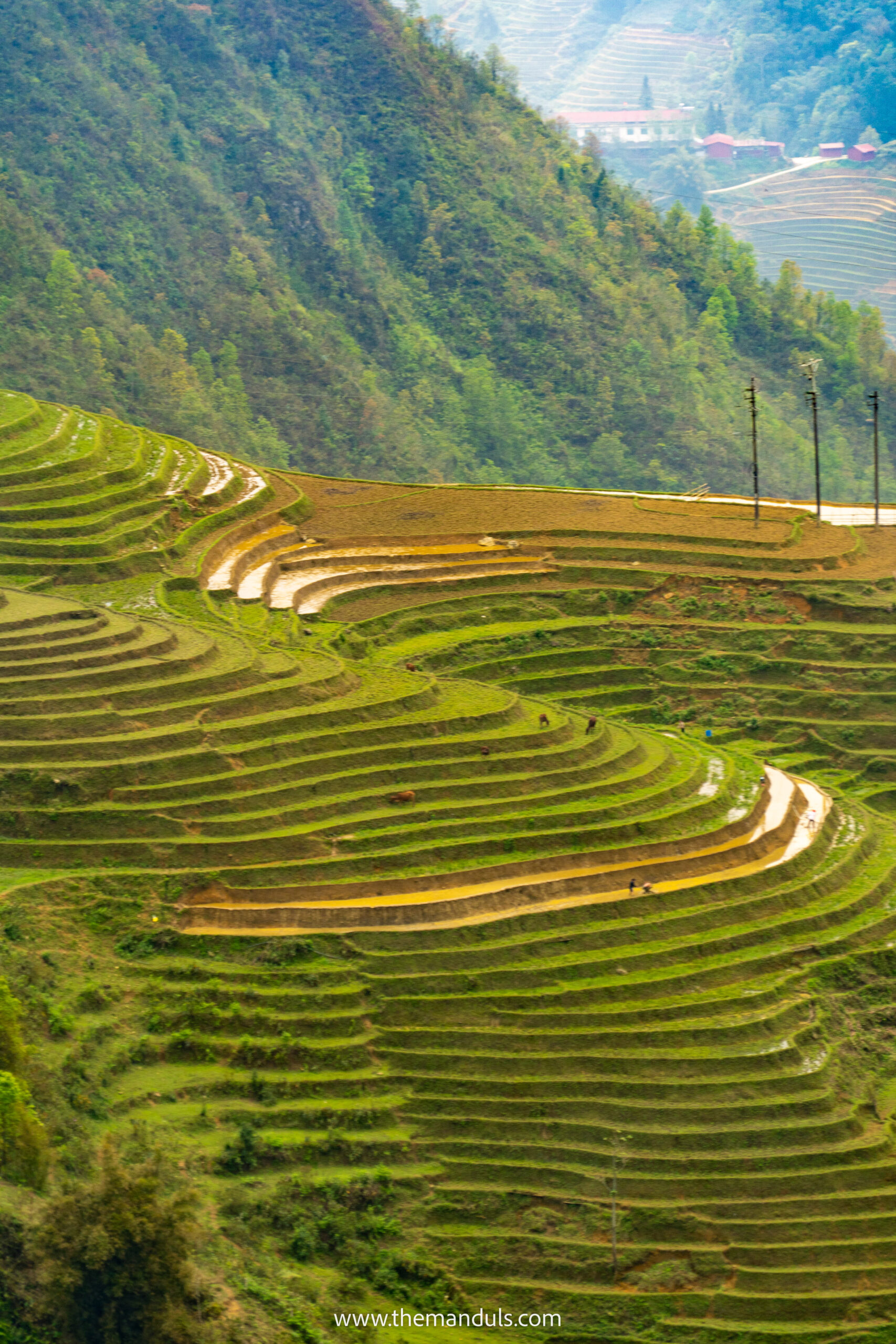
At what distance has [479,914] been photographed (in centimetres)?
2748

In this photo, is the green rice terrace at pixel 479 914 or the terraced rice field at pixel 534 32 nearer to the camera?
the green rice terrace at pixel 479 914

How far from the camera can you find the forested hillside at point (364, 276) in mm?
71875

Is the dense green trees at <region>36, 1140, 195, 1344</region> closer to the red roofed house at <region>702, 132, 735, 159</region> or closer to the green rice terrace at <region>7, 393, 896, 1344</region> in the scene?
the green rice terrace at <region>7, 393, 896, 1344</region>

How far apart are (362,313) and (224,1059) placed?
59694 mm

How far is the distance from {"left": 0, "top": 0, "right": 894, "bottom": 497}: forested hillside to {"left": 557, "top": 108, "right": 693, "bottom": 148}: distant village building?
185 feet

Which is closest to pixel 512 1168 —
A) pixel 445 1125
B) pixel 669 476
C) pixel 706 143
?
pixel 445 1125

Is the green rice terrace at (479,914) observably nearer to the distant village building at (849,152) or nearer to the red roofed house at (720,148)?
the distant village building at (849,152)

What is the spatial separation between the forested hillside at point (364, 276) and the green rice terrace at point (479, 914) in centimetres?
3272

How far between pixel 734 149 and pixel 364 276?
71.3 meters

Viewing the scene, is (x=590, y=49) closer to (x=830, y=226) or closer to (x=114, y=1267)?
(x=830, y=226)

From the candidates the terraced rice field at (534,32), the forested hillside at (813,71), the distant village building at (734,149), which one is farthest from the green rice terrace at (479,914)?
the terraced rice field at (534,32)

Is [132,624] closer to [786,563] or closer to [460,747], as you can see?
[460,747]

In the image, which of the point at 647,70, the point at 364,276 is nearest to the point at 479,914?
the point at 364,276

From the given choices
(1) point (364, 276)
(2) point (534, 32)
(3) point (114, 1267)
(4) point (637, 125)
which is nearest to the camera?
(3) point (114, 1267)
